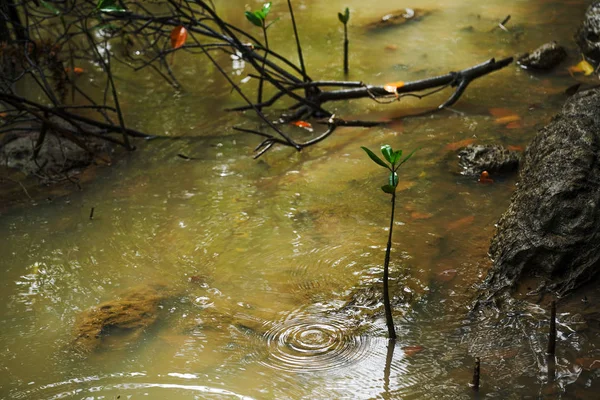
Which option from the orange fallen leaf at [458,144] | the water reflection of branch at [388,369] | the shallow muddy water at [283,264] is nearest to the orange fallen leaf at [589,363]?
the shallow muddy water at [283,264]

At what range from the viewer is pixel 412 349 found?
2.71 meters

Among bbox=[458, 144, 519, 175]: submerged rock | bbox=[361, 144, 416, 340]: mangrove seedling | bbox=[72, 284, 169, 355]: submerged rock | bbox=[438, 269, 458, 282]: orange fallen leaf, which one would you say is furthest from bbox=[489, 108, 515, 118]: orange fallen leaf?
bbox=[72, 284, 169, 355]: submerged rock

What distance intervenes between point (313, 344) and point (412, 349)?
418 mm

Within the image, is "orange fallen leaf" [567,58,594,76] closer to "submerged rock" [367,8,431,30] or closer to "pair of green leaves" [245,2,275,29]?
"submerged rock" [367,8,431,30]

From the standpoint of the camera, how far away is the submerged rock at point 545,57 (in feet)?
18.6

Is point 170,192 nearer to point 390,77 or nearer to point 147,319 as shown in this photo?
point 147,319

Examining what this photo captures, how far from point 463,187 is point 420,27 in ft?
11.2

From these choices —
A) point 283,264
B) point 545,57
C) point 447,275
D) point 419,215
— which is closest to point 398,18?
point 545,57

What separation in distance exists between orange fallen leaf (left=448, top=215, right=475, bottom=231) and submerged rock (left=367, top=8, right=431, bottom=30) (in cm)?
390

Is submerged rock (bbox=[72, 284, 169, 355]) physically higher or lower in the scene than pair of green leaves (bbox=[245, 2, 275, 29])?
lower

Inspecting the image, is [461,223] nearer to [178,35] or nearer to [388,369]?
[388,369]

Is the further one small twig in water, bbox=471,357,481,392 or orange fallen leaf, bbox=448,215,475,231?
orange fallen leaf, bbox=448,215,475,231

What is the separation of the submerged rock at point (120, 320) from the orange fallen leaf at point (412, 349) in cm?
117

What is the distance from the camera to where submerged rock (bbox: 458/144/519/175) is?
4094 millimetres
